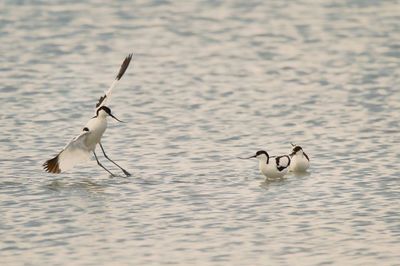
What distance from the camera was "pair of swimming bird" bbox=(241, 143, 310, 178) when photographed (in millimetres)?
14797

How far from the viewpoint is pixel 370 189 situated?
14.0m

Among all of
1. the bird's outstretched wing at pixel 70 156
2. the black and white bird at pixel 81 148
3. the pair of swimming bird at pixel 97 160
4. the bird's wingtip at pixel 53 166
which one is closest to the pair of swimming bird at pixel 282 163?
the pair of swimming bird at pixel 97 160

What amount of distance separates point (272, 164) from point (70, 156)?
3054 mm

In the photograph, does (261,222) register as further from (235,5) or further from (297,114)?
(235,5)

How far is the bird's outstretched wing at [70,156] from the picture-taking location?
14766mm

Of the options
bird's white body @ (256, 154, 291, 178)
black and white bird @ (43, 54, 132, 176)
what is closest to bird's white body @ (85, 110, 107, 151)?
black and white bird @ (43, 54, 132, 176)

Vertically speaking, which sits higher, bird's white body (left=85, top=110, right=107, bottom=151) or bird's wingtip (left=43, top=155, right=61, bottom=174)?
bird's white body (left=85, top=110, right=107, bottom=151)

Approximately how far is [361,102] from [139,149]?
5.10 metres

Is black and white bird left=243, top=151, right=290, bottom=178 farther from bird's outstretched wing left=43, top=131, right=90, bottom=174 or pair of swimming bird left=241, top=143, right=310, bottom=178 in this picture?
bird's outstretched wing left=43, top=131, right=90, bottom=174

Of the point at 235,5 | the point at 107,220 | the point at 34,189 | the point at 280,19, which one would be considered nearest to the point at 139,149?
the point at 34,189

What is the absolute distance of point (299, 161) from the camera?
590 inches

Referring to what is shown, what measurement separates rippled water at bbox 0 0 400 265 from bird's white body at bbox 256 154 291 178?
0.66 feet

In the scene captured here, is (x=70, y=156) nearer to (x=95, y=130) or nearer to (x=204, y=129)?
(x=95, y=130)

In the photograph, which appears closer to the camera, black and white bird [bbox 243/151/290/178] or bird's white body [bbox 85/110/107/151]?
black and white bird [bbox 243/151/290/178]
